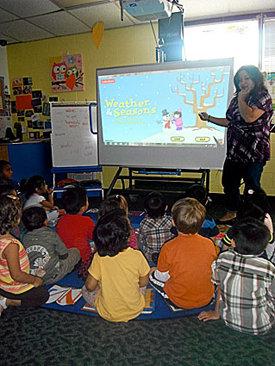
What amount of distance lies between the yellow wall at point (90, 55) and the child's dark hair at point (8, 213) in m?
3.28

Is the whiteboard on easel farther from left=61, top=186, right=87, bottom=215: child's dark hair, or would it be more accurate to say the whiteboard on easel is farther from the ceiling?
left=61, top=186, right=87, bottom=215: child's dark hair

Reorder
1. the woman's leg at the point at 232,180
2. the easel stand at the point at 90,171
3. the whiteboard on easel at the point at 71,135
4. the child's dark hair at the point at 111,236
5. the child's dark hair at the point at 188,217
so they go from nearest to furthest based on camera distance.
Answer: the child's dark hair at the point at 111,236 < the child's dark hair at the point at 188,217 < the woman's leg at the point at 232,180 < the easel stand at the point at 90,171 < the whiteboard on easel at the point at 71,135

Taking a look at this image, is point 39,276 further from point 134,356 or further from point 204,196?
point 204,196

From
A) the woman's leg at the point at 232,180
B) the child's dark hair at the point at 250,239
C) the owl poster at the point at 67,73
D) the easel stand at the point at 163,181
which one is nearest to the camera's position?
the child's dark hair at the point at 250,239

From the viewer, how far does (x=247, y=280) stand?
160 centimetres

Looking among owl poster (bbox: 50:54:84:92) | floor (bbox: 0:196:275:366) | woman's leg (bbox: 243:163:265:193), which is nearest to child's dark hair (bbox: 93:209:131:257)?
floor (bbox: 0:196:275:366)

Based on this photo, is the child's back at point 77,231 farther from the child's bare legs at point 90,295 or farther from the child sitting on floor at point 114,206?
the child's bare legs at point 90,295

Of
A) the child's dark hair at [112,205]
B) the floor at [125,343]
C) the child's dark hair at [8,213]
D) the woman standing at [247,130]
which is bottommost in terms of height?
Answer: the floor at [125,343]

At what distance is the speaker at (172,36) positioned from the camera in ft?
12.2

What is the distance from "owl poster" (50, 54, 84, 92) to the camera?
16.8 feet

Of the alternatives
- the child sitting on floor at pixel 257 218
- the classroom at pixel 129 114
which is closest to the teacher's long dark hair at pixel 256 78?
the classroom at pixel 129 114

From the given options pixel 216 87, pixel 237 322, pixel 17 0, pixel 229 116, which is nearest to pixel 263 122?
pixel 229 116

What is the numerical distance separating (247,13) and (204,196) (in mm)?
2569

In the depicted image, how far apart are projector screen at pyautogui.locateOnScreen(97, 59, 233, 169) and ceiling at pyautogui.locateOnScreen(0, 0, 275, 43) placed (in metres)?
0.80
